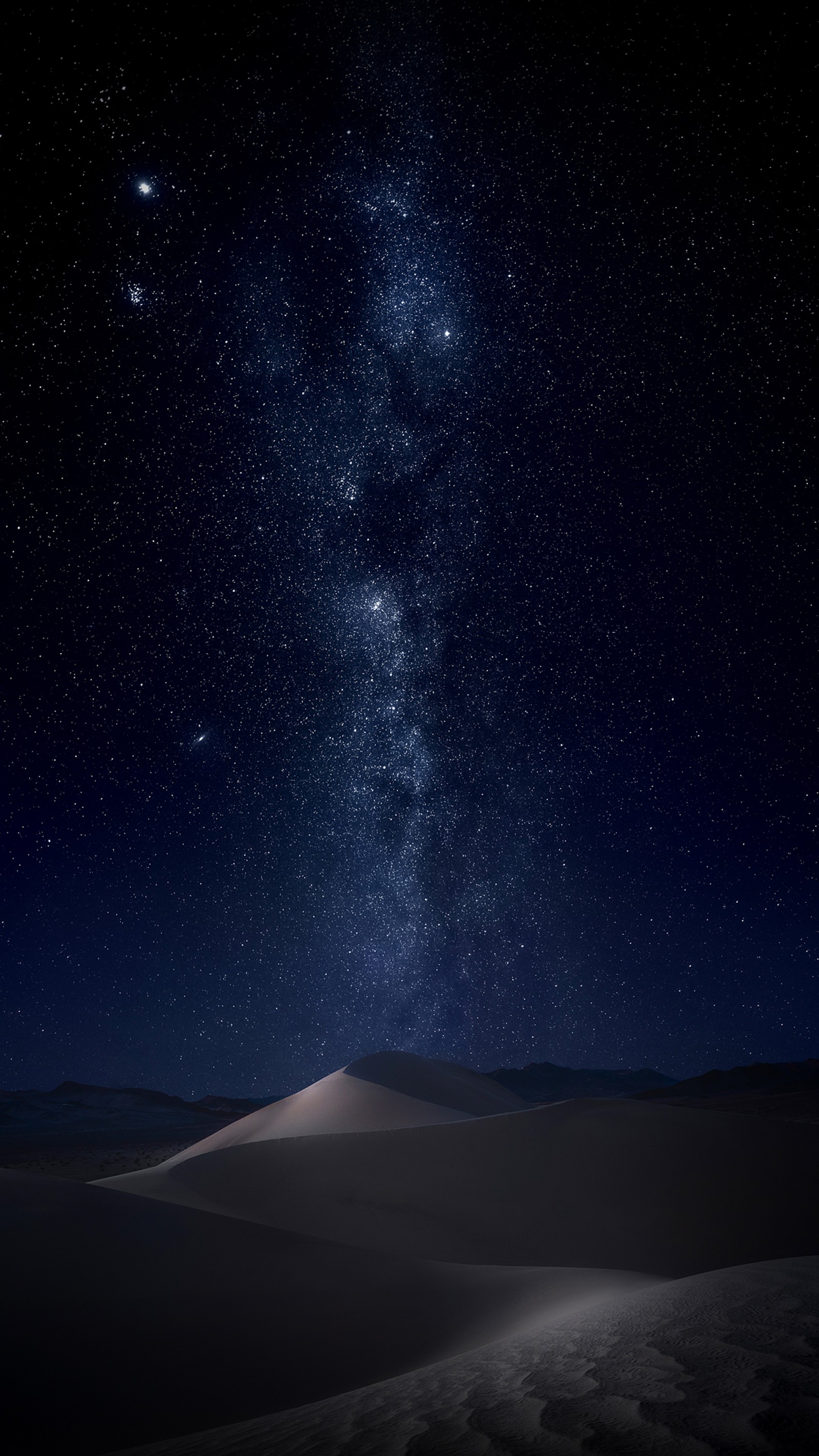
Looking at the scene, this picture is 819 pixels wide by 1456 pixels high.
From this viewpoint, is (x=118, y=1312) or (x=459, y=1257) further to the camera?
(x=459, y=1257)

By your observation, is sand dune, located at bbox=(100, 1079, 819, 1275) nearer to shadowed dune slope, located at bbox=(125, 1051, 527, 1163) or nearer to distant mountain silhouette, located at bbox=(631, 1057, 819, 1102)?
shadowed dune slope, located at bbox=(125, 1051, 527, 1163)

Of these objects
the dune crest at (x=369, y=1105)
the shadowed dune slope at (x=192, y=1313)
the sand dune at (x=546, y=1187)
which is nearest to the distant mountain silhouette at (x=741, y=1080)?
the dune crest at (x=369, y=1105)

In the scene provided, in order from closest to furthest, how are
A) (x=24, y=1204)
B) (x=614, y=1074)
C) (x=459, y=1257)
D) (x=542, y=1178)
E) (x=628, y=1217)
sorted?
(x=24, y=1204) < (x=459, y=1257) < (x=628, y=1217) < (x=542, y=1178) < (x=614, y=1074)

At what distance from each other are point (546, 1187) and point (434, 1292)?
5.67 m

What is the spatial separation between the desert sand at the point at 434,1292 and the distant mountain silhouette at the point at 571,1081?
8133cm

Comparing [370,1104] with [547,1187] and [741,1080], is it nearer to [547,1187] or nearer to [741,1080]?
[547,1187]

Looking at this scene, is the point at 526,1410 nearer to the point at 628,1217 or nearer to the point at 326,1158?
the point at 628,1217

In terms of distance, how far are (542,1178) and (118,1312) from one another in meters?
8.10

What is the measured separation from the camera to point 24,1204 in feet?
20.7

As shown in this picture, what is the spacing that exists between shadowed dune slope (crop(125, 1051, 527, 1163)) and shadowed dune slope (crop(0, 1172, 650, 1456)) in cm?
656

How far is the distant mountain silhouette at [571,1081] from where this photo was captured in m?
88.9

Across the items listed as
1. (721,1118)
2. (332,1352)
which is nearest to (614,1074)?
(721,1118)

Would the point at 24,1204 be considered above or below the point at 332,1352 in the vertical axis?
above

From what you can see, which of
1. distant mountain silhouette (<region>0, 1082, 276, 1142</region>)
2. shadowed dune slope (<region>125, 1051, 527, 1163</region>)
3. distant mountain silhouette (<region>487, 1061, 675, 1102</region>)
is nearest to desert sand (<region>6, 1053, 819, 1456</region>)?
shadowed dune slope (<region>125, 1051, 527, 1163</region>)
